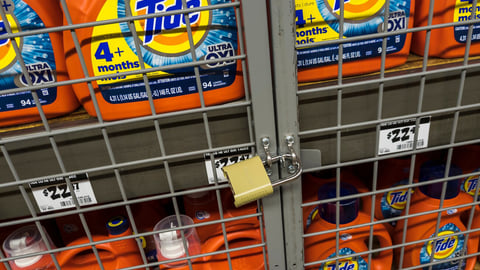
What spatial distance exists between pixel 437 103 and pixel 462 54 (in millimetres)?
120

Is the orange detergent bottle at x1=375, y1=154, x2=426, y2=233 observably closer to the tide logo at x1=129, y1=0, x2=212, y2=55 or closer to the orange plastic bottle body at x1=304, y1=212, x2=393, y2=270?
the orange plastic bottle body at x1=304, y1=212, x2=393, y2=270

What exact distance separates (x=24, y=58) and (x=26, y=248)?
1.45 feet

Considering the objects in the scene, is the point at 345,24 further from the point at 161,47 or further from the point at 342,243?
the point at 342,243

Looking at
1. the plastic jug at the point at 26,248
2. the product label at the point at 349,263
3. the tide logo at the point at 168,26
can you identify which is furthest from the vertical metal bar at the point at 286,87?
the plastic jug at the point at 26,248

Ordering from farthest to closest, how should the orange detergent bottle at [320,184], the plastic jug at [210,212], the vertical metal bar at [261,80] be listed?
1. the orange detergent bottle at [320,184]
2. the plastic jug at [210,212]
3. the vertical metal bar at [261,80]

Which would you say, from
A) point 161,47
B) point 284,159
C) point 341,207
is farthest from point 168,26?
point 341,207

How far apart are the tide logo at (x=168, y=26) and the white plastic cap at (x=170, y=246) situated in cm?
44

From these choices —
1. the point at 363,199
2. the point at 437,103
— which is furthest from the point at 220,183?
the point at 363,199

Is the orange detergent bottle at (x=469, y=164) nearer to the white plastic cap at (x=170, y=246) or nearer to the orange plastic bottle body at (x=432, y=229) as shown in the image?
the orange plastic bottle body at (x=432, y=229)

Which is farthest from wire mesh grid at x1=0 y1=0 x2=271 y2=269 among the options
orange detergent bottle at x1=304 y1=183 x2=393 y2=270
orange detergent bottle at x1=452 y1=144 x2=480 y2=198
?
orange detergent bottle at x1=452 y1=144 x2=480 y2=198

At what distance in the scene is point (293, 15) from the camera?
1.67ft

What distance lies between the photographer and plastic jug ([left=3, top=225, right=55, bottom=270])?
0.76m

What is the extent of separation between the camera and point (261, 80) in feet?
1.77

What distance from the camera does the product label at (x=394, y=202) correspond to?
0.99 m
